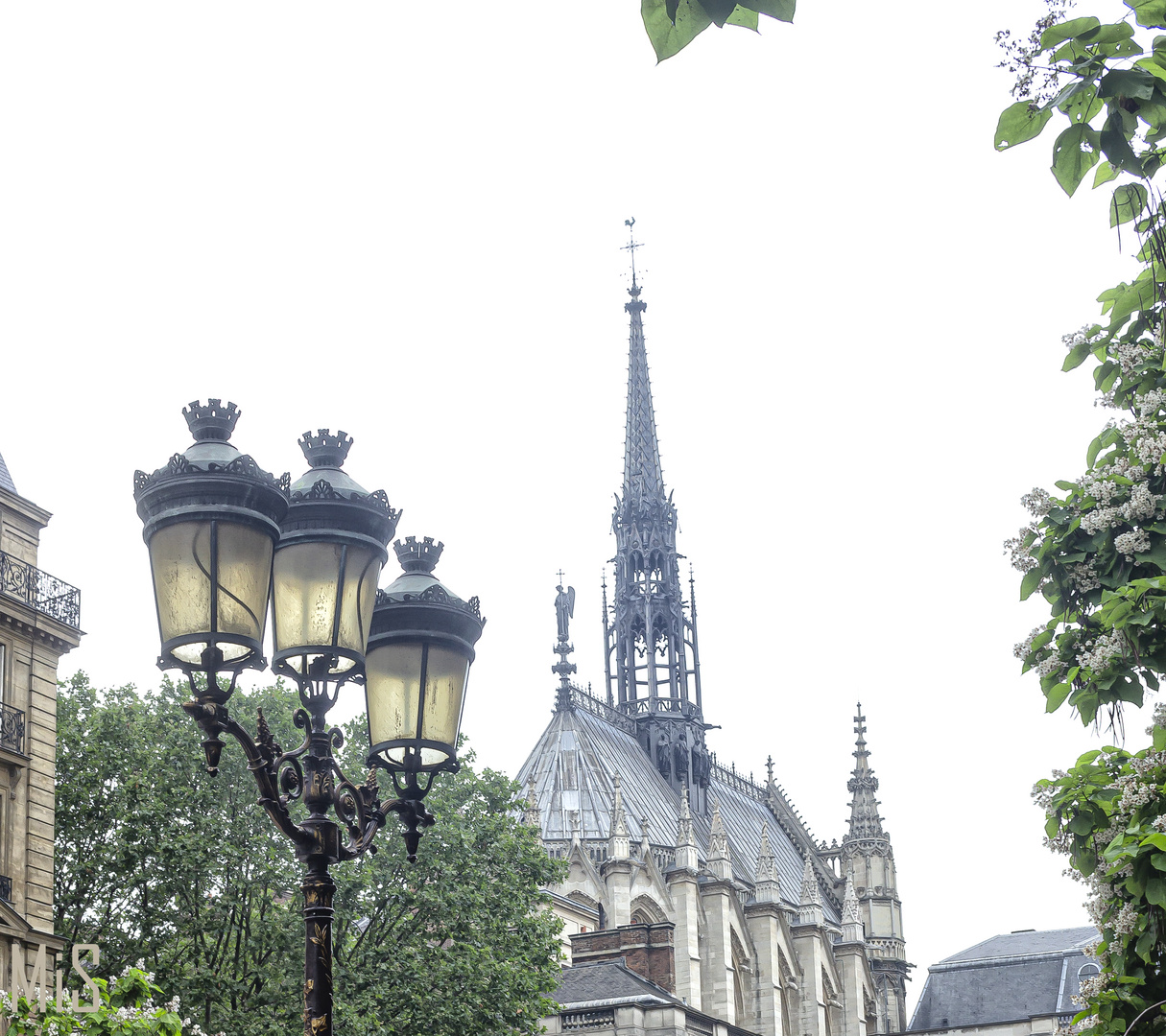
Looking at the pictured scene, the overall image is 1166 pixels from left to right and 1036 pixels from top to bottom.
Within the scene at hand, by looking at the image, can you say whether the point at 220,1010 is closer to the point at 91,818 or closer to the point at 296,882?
the point at 296,882

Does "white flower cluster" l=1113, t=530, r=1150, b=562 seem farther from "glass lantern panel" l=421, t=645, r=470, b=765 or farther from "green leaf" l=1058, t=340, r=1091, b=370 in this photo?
"glass lantern panel" l=421, t=645, r=470, b=765

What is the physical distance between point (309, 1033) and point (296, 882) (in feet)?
93.7

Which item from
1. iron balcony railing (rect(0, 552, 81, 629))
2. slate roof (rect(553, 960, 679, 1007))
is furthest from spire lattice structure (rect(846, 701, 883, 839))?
iron balcony railing (rect(0, 552, 81, 629))

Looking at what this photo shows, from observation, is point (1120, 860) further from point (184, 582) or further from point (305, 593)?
point (184, 582)

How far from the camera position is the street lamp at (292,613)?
27.5 feet

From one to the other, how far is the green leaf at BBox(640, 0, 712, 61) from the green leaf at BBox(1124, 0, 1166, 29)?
3.61 m

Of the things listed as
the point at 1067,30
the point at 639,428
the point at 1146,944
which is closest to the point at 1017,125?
the point at 1067,30

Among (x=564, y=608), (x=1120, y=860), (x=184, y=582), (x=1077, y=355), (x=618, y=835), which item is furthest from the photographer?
(x=564, y=608)

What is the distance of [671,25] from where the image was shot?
4012mm

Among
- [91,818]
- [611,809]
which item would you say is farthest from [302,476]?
[611,809]

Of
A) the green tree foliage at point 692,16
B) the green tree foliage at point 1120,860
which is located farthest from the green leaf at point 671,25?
the green tree foliage at point 1120,860

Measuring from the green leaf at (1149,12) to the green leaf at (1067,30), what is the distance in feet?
0.71

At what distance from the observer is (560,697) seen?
245ft

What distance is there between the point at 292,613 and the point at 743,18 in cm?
539
